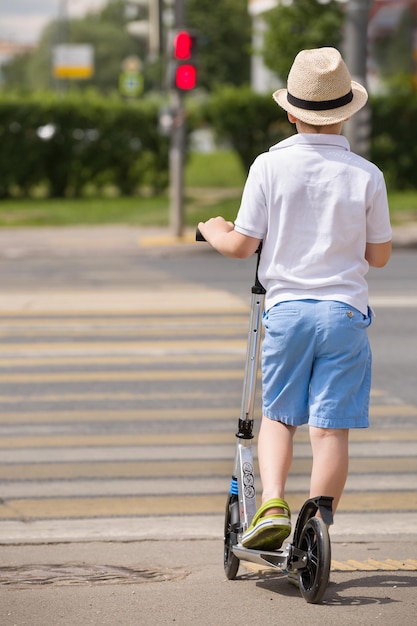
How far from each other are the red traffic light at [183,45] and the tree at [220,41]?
56.2 metres

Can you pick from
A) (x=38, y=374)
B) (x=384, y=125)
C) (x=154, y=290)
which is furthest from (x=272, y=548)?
(x=384, y=125)

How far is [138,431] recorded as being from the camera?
22.5 feet

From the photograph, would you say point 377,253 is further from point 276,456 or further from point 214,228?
point 276,456

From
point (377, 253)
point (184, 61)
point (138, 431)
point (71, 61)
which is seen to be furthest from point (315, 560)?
point (71, 61)

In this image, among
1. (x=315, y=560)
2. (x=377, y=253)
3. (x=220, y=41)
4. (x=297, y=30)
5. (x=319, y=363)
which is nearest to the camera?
(x=315, y=560)

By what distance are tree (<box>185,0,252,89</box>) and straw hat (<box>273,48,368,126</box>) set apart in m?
70.5

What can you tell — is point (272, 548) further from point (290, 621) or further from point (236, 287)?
point (236, 287)

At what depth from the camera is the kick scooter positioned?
149 inches

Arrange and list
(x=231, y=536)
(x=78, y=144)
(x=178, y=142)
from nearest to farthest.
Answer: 1. (x=231, y=536)
2. (x=178, y=142)
3. (x=78, y=144)

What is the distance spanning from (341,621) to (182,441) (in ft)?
9.62

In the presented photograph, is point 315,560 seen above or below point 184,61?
below

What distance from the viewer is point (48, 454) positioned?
20.7ft

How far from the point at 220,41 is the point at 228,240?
240ft

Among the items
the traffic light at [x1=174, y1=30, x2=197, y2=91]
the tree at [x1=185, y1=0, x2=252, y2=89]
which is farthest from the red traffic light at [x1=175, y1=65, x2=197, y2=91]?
the tree at [x1=185, y1=0, x2=252, y2=89]
